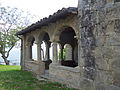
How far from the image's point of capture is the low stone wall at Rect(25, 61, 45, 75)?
7828 millimetres

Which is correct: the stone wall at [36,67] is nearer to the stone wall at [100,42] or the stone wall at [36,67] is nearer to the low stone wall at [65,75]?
the low stone wall at [65,75]

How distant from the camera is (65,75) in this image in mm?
5418

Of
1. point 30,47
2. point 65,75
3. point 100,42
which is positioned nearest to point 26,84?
point 65,75

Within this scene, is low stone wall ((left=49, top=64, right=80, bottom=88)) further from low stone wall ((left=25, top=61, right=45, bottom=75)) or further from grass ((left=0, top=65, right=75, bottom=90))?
low stone wall ((left=25, top=61, right=45, bottom=75))

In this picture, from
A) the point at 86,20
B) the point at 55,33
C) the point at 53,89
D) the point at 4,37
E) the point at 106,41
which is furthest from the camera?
the point at 4,37

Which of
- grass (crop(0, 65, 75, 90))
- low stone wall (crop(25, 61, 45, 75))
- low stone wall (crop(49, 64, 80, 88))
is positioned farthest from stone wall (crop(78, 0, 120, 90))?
low stone wall (crop(25, 61, 45, 75))

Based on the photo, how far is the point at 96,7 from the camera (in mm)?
2102

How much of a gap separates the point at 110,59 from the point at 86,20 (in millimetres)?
779

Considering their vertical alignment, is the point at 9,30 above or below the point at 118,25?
above

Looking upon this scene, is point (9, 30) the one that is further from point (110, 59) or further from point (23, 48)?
point (110, 59)

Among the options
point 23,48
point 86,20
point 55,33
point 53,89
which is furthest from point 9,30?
point 86,20

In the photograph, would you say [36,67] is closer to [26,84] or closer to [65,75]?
[26,84]

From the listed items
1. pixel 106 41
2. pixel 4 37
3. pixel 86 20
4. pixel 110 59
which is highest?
pixel 4 37

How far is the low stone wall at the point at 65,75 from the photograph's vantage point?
4.82m
